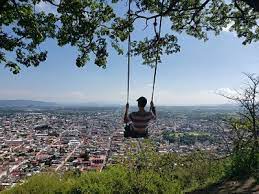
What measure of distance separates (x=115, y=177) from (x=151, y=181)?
111cm

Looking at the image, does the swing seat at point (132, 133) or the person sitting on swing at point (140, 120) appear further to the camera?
the swing seat at point (132, 133)

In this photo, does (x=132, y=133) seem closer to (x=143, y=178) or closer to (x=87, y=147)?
(x=143, y=178)

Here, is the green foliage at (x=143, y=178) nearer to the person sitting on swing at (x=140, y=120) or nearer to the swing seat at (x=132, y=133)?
the swing seat at (x=132, y=133)

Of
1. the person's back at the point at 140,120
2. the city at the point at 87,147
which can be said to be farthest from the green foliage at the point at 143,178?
the person's back at the point at 140,120

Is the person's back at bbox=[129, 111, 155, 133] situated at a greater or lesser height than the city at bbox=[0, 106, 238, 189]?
greater

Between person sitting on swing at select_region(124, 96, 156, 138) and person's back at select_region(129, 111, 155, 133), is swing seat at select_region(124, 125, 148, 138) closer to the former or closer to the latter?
person sitting on swing at select_region(124, 96, 156, 138)

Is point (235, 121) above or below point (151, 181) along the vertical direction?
above

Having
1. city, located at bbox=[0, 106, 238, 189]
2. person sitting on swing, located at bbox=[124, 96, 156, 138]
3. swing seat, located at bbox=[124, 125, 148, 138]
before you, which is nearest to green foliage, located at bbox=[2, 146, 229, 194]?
city, located at bbox=[0, 106, 238, 189]

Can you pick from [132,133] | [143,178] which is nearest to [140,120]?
[132,133]

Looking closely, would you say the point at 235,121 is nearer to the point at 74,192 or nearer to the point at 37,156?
the point at 74,192

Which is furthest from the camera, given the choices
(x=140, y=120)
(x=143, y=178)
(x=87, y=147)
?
(x=87, y=147)

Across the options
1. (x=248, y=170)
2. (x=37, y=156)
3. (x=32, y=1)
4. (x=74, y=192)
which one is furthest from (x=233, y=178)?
(x=37, y=156)

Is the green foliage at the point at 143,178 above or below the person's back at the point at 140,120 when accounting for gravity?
below

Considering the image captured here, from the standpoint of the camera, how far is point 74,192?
1209 cm
